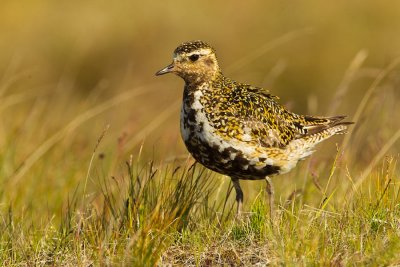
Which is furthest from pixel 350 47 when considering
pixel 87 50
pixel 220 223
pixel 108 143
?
pixel 220 223

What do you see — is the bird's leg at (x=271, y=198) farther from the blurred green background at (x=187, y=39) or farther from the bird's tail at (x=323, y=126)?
the blurred green background at (x=187, y=39)

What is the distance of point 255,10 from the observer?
17203 mm

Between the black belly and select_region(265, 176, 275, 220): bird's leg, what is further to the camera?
the black belly

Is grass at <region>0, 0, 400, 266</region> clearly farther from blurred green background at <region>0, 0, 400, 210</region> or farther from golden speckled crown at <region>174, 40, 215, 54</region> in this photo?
golden speckled crown at <region>174, 40, 215, 54</region>

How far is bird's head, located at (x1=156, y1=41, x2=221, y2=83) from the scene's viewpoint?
Answer: 600 centimetres

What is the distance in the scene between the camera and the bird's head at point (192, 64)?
600 cm

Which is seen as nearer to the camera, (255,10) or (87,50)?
(87,50)

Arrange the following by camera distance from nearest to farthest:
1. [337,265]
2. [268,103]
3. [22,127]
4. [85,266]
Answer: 1. [337,265]
2. [85,266]
3. [268,103]
4. [22,127]

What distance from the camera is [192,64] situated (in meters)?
6.01

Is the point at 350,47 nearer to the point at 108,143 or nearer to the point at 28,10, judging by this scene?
the point at 28,10

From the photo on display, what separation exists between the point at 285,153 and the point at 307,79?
9.64 m

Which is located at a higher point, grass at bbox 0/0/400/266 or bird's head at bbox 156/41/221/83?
bird's head at bbox 156/41/221/83

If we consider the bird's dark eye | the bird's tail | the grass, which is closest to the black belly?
the grass

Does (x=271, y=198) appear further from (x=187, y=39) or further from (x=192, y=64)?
(x=187, y=39)
